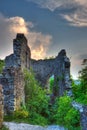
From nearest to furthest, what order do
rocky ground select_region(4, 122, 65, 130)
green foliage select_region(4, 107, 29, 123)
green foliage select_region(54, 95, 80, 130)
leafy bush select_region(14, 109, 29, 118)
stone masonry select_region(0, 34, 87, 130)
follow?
green foliage select_region(54, 95, 80, 130) < rocky ground select_region(4, 122, 65, 130) < green foliage select_region(4, 107, 29, 123) < leafy bush select_region(14, 109, 29, 118) < stone masonry select_region(0, 34, 87, 130)

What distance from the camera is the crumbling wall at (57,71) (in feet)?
146

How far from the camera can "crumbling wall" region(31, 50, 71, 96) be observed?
44.6 metres

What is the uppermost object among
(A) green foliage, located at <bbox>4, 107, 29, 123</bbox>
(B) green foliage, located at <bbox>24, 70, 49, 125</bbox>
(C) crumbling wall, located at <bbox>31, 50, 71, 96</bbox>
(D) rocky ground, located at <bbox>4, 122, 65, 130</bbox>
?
(C) crumbling wall, located at <bbox>31, 50, 71, 96</bbox>

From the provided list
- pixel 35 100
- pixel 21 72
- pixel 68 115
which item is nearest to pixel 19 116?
pixel 21 72

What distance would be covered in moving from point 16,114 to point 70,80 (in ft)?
23.7

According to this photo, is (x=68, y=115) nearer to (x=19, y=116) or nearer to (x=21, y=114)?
(x=19, y=116)

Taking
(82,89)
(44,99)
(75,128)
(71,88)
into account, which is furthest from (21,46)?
(75,128)

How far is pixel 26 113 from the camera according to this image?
38.4 meters

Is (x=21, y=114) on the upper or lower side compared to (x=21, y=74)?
lower

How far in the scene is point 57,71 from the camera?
49.9 metres

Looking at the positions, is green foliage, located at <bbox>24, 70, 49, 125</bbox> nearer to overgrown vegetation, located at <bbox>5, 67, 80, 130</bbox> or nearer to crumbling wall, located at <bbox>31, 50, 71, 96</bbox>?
overgrown vegetation, located at <bbox>5, 67, 80, 130</bbox>

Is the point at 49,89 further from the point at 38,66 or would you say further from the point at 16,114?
the point at 16,114

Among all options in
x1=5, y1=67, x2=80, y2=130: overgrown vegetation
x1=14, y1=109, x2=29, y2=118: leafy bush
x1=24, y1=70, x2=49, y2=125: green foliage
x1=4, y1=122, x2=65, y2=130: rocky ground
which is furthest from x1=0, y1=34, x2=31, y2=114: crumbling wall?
x1=4, y1=122, x2=65, y2=130: rocky ground

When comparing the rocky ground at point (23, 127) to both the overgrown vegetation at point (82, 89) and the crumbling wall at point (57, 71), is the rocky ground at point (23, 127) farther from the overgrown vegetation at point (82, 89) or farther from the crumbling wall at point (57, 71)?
the crumbling wall at point (57, 71)
